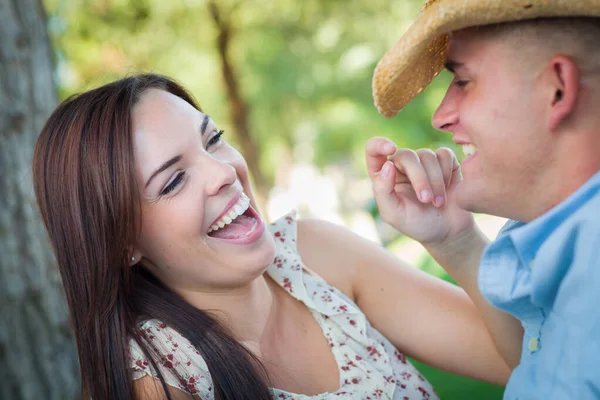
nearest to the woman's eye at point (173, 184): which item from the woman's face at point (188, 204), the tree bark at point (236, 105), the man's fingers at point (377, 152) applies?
the woman's face at point (188, 204)

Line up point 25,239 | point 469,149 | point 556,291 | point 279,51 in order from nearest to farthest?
point 556,291 → point 469,149 → point 25,239 → point 279,51

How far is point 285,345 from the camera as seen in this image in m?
1.91

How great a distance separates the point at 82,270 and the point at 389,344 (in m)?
1.00

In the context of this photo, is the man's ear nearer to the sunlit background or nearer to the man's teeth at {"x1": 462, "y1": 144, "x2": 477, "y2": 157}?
the man's teeth at {"x1": 462, "y1": 144, "x2": 477, "y2": 157}

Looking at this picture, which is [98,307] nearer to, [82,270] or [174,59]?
[82,270]

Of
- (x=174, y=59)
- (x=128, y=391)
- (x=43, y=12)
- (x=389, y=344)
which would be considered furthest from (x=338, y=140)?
(x=128, y=391)

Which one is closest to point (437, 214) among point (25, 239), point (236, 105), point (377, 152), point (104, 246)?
point (377, 152)

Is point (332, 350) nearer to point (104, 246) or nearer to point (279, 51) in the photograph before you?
point (104, 246)

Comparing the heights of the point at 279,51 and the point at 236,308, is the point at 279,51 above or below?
above

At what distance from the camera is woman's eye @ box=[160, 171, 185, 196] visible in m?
1.71

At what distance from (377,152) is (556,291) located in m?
0.62

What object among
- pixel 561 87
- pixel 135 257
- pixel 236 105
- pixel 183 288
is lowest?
pixel 183 288

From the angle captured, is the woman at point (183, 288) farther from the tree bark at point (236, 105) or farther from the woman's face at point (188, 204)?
the tree bark at point (236, 105)

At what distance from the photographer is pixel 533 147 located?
1.28 meters
